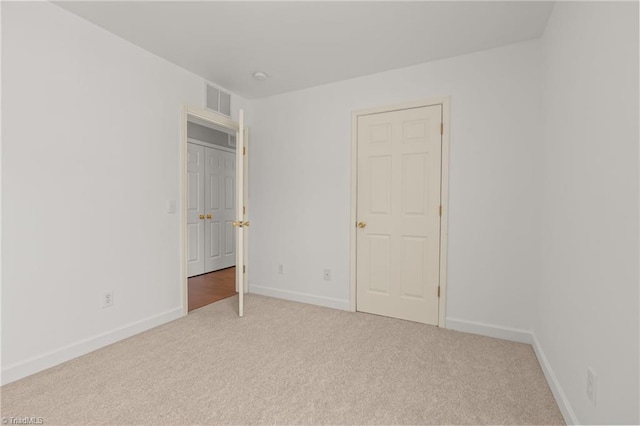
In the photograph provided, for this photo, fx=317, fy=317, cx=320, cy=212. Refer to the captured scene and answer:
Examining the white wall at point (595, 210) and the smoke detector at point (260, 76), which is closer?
the white wall at point (595, 210)

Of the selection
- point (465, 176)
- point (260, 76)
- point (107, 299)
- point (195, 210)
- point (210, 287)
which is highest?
point (260, 76)

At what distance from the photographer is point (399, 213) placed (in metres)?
3.02

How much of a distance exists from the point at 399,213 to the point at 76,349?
109 inches

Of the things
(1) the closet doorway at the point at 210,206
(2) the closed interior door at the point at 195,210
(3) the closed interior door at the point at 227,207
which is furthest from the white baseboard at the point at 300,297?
(3) the closed interior door at the point at 227,207

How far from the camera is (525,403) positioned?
173 centimetres

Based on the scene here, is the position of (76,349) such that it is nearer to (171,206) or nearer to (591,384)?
(171,206)

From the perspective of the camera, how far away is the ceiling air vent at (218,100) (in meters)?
3.32

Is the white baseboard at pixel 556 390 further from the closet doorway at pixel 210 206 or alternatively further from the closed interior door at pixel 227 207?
the closed interior door at pixel 227 207

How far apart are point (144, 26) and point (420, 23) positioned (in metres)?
2.01

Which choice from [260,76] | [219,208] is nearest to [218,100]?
[260,76]

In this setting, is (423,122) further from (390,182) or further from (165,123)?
(165,123)

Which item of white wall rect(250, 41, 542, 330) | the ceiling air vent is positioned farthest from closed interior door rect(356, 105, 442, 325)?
the ceiling air vent

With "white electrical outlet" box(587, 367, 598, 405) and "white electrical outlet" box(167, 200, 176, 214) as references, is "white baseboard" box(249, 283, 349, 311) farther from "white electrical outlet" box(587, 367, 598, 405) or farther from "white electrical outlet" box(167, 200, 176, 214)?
"white electrical outlet" box(587, 367, 598, 405)

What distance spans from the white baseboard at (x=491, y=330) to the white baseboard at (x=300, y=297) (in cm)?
105
